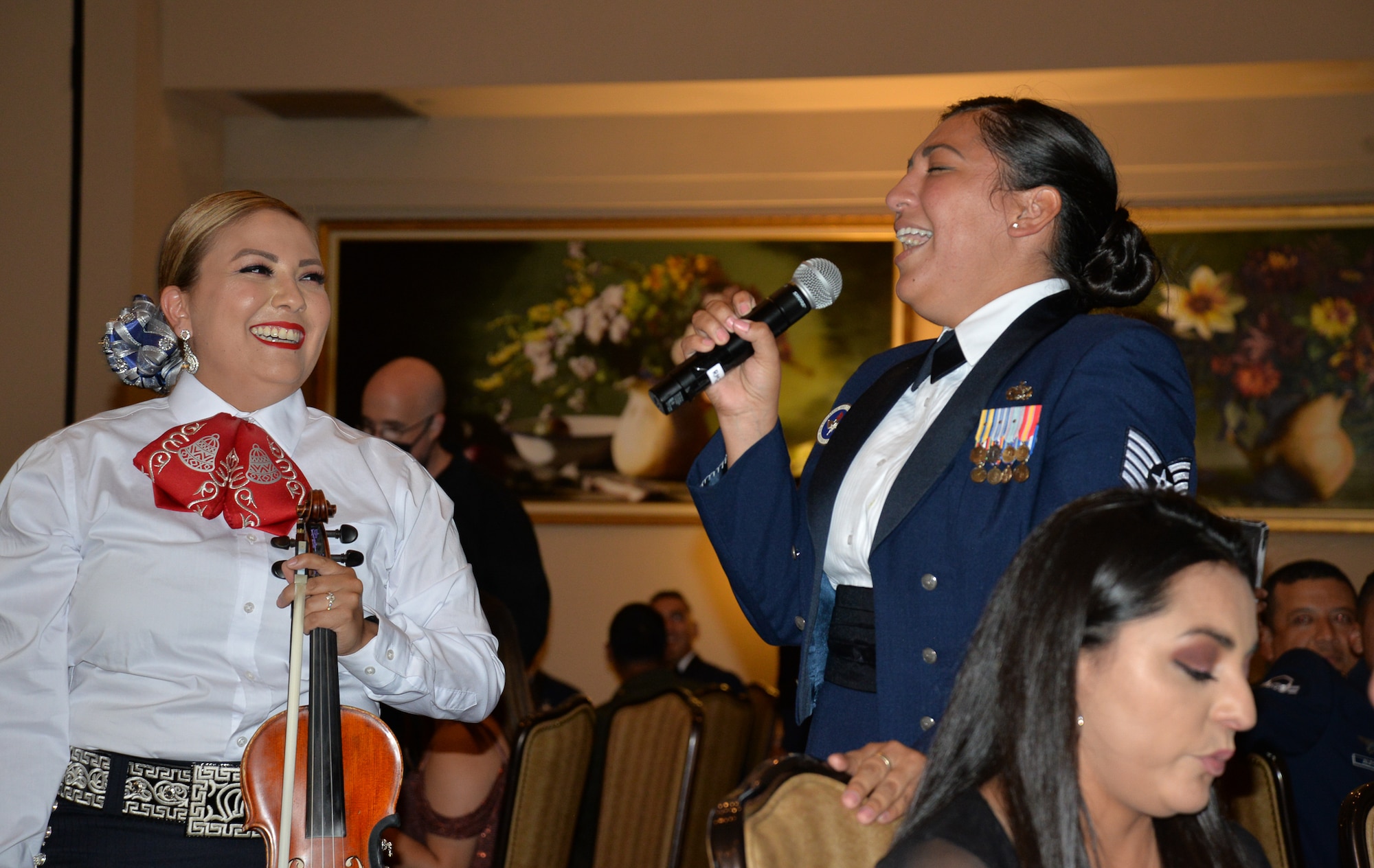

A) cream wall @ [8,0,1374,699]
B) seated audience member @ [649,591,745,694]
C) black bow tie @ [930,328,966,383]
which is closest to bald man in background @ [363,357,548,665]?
seated audience member @ [649,591,745,694]

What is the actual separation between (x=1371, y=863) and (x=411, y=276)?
4880 millimetres

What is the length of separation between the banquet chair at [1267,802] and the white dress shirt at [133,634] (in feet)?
5.59

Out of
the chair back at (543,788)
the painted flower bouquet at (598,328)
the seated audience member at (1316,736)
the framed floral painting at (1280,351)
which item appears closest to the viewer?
the chair back at (543,788)

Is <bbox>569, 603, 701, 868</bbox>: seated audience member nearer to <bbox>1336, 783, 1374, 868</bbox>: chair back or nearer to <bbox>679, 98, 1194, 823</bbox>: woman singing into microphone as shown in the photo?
<bbox>679, 98, 1194, 823</bbox>: woman singing into microphone

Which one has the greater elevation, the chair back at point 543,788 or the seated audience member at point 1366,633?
the seated audience member at point 1366,633

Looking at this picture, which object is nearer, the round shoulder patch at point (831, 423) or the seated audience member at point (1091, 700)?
the seated audience member at point (1091, 700)

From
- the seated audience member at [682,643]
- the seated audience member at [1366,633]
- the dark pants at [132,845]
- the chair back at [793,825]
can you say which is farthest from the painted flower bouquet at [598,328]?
the chair back at [793,825]

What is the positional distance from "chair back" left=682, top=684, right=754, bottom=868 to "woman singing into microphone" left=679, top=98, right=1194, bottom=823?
5.74ft

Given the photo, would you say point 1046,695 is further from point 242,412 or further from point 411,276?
point 411,276

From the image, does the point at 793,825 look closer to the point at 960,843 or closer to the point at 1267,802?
the point at 960,843

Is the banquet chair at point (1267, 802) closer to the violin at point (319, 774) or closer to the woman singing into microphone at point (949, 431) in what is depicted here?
the woman singing into microphone at point (949, 431)

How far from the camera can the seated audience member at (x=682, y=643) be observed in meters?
5.39

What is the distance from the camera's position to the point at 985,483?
59.7 inches

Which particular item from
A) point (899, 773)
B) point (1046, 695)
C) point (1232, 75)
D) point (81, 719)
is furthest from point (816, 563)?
point (1232, 75)
